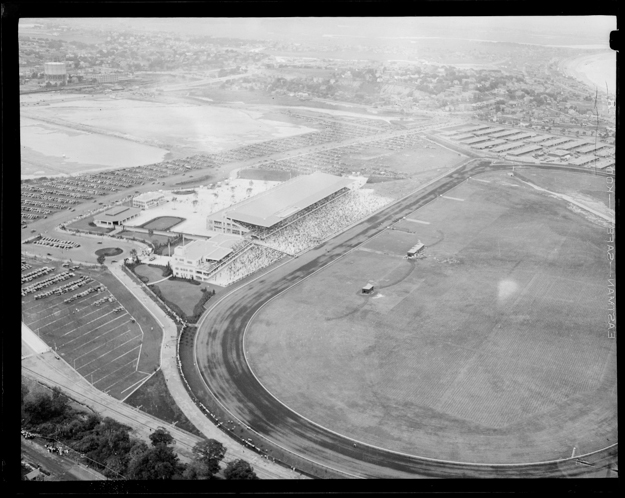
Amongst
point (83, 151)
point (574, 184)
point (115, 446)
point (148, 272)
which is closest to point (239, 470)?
point (115, 446)

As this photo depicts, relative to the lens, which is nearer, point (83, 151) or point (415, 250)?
point (83, 151)

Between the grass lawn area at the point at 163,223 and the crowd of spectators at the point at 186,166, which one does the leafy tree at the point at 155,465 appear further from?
the grass lawn area at the point at 163,223

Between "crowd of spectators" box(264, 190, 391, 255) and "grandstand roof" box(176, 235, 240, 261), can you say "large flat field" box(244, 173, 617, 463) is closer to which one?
"crowd of spectators" box(264, 190, 391, 255)

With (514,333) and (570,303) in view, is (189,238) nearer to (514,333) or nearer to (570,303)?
(514,333)

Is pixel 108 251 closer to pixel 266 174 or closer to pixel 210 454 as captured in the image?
pixel 266 174

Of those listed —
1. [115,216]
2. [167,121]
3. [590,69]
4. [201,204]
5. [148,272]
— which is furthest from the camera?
[201,204]

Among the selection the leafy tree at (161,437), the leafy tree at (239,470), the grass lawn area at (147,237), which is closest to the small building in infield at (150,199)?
the grass lawn area at (147,237)

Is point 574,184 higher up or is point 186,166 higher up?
point 186,166

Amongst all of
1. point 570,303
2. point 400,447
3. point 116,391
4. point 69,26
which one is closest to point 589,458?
point 400,447
